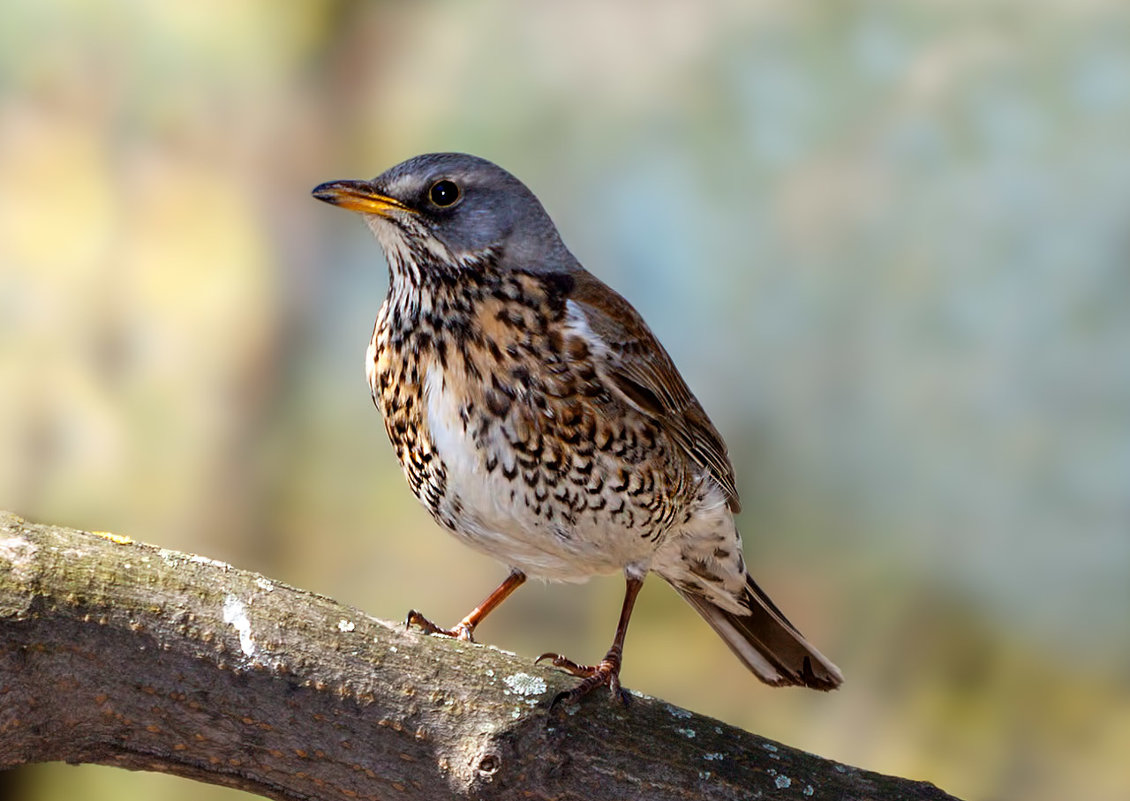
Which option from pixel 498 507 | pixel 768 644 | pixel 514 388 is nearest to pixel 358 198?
pixel 514 388

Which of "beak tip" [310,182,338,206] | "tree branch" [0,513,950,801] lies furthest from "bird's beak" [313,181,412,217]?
"tree branch" [0,513,950,801]

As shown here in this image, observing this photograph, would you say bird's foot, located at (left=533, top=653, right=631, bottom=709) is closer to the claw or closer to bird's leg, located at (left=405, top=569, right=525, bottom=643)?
the claw

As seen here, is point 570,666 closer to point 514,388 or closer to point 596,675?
point 596,675

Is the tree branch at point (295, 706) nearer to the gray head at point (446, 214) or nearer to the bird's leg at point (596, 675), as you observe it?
the bird's leg at point (596, 675)

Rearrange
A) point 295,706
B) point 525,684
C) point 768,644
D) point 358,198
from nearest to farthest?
1. point 295,706
2. point 525,684
3. point 358,198
4. point 768,644

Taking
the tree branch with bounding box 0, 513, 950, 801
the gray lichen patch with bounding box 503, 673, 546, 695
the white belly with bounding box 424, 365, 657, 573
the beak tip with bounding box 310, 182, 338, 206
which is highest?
→ the beak tip with bounding box 310, 182, 338, 206

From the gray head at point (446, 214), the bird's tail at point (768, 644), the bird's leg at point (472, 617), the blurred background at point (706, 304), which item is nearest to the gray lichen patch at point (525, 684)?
the bird's leg at point (472, 617)

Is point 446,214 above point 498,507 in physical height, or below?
above
